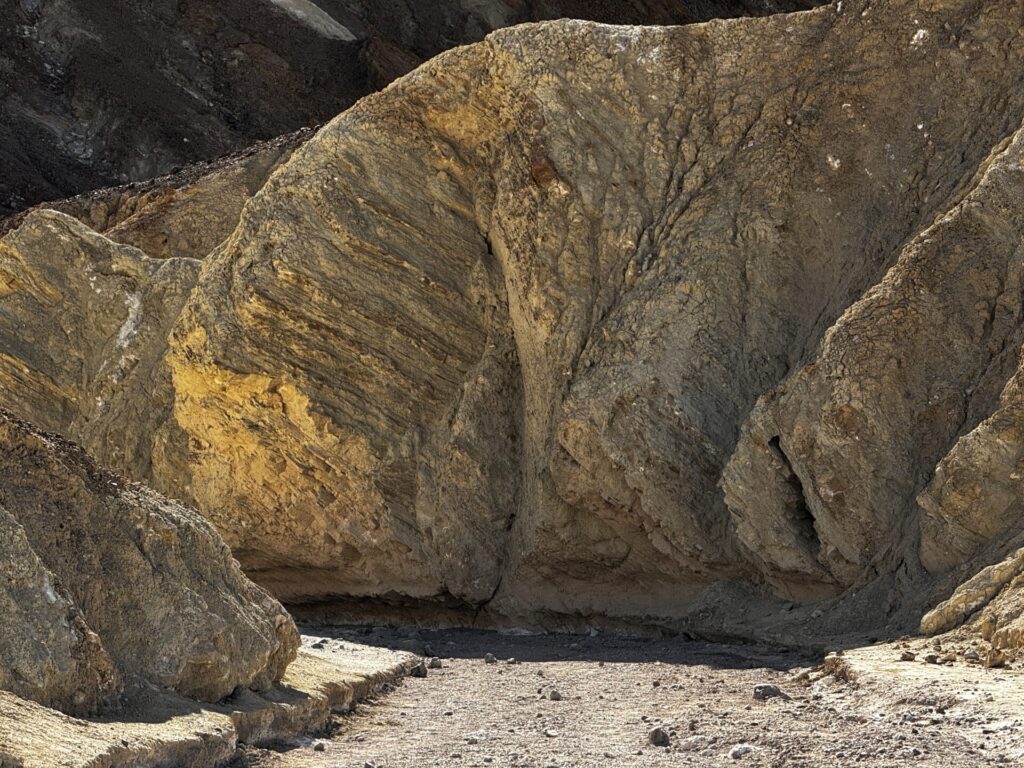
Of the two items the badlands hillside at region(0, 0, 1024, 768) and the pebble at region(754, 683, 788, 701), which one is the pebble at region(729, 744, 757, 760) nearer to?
the pebble at region(754, 683, 788, 701)

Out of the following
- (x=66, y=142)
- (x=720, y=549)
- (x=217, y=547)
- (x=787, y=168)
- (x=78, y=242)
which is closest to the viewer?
(x=217, y=547)

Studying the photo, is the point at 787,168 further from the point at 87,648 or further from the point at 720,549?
the point at 87,648

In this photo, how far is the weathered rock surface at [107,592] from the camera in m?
7.53

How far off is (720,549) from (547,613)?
2.86 m

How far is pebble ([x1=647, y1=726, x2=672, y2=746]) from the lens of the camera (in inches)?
327

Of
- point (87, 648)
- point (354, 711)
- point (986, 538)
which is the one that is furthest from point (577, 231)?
point (87, 648)

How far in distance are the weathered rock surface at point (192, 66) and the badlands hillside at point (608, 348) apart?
2155 centimetres

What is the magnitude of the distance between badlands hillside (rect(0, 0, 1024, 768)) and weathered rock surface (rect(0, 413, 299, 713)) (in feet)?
0.45

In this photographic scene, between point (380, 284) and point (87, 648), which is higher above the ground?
point (380, 284)

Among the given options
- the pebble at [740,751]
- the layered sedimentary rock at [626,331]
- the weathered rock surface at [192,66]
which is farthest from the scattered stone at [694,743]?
the weathered rock surface at [192,66]

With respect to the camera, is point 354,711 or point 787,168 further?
point 787,168

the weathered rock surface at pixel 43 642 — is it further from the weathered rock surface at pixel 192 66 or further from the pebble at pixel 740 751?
the weathered rock surface at pixel 192 66

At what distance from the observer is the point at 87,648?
7.62 m

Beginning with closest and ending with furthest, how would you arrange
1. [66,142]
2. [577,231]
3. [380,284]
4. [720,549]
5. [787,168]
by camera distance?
[720,549], [787,168], [577,231], [380,284], [66,142]
